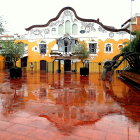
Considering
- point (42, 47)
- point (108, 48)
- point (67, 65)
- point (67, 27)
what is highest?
point (67, 27)

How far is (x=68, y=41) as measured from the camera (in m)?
24.7

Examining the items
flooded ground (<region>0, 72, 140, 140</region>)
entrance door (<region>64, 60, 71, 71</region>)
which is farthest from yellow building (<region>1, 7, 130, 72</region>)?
flooded ground (<region>0, 72, 140, 140</region>)

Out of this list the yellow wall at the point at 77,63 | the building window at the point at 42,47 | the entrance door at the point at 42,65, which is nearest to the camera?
the yellow wall at the point at 77,63

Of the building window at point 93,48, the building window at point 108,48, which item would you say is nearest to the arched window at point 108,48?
the building window at point 108,48

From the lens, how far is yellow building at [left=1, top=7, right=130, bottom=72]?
958 inches

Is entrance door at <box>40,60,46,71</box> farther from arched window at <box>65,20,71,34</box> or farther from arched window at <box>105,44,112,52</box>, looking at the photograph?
arched window at <box>105,44,112,52</box>

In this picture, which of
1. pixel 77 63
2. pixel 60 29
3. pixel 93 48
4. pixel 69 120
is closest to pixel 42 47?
pixel 60 29

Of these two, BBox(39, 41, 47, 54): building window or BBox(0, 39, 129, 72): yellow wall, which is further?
BBox(39, 41, 47, 54): building window

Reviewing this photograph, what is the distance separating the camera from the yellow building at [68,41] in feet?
79.8

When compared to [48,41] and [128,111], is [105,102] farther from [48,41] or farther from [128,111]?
[48,41]

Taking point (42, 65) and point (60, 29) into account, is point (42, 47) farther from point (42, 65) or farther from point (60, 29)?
point (60, 29)

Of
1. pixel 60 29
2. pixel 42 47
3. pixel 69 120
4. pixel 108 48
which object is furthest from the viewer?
pixel 42 47

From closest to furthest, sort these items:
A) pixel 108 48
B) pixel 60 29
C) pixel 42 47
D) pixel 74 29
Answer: pixel 108 48 → pixel 74 29 → pixel 60 29 → pixel 42 47

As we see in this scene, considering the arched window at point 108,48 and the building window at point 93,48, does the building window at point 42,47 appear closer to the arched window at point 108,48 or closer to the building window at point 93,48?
the building window at point 93,48
